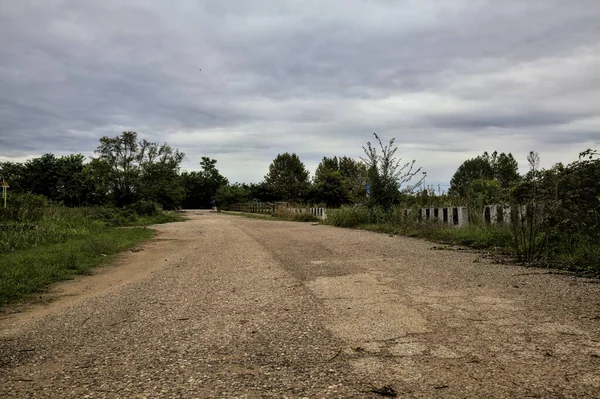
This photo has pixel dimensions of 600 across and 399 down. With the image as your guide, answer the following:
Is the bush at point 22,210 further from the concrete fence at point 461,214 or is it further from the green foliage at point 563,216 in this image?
the green foliage at point 563,216

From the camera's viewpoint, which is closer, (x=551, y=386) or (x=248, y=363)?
(x=551, y=386)

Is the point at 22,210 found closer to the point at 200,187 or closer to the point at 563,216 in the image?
the point at 563,216

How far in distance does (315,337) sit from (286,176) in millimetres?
65519

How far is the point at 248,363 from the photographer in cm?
329

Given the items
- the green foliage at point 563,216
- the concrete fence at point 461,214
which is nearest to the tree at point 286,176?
the concrete fence at point 461,214

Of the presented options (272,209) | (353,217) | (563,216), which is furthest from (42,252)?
(272,209)

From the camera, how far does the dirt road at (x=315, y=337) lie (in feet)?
9.41

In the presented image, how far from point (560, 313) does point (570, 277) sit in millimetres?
2270

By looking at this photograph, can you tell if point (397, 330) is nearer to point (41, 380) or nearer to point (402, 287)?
point (402, 287)

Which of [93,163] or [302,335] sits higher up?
[93,163]

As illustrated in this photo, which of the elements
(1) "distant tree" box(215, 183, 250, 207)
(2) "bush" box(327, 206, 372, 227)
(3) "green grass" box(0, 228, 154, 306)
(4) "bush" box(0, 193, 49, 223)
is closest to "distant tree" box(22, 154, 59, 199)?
(1) "distant tree" box(215, 183, 250, 207)

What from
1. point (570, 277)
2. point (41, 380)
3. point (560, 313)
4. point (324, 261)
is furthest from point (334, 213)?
point (41, 380)

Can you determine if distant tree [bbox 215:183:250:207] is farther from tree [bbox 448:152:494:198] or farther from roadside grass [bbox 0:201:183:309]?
roadside grass [bbox 0:201:183:309]

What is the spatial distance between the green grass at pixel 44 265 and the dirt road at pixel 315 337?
0.60m
